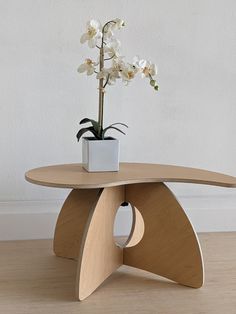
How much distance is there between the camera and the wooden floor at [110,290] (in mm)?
1582

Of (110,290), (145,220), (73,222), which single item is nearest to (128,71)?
(145,220)

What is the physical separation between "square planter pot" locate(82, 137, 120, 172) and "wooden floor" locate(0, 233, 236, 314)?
1.27ft

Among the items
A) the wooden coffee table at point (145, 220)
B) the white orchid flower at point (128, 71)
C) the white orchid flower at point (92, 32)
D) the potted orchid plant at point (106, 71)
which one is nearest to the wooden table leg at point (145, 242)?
the wooden coffee table at point (145, 220)

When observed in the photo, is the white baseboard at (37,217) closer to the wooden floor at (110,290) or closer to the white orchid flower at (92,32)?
the wooden floor at (110,290)

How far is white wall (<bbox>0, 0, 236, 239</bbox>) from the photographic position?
2188 millimetres

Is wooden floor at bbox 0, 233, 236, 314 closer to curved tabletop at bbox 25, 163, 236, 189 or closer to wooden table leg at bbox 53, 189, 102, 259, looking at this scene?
wooden table leg at bbox 53, 189, 102, 259

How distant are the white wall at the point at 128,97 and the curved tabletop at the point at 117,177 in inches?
15.8

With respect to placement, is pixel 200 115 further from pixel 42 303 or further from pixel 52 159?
pixel 42 303

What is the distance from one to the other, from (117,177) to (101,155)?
0.12m

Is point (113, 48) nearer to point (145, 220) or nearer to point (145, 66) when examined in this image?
point (145, 66)

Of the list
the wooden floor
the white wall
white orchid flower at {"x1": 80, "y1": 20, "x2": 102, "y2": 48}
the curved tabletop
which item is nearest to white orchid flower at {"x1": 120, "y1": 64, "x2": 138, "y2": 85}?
white orchid flower at {"x1": 80, "y1": 20, "x2": 102, "y2": 48}

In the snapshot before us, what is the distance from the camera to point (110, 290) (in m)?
1.72

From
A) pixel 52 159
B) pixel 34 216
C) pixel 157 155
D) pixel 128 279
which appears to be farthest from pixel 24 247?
pixel 157 155

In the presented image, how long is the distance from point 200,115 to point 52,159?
0.69 m
